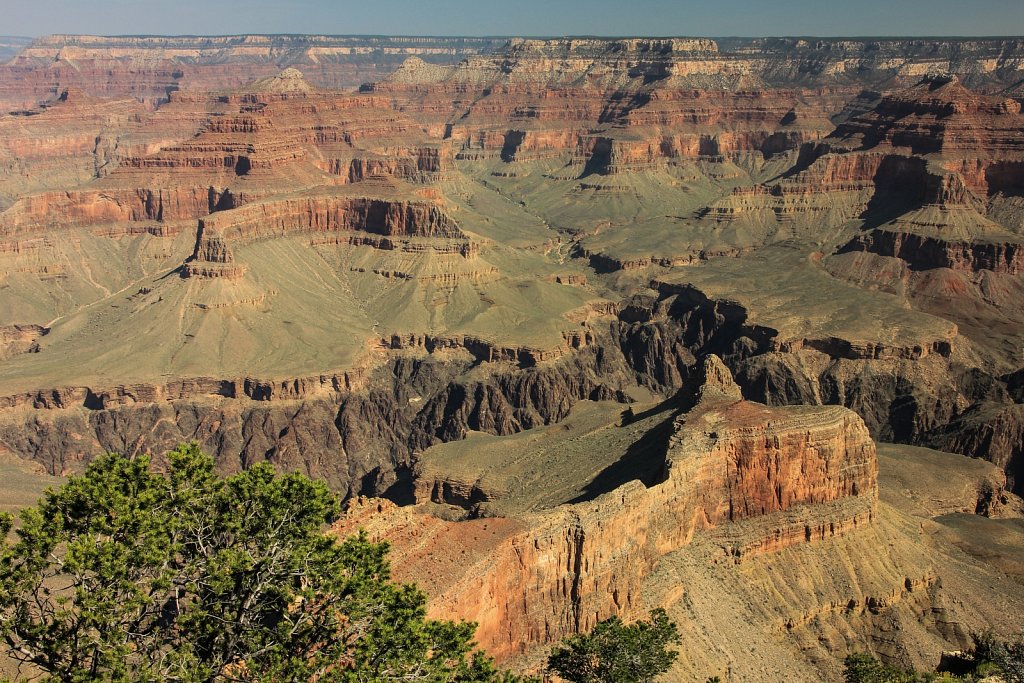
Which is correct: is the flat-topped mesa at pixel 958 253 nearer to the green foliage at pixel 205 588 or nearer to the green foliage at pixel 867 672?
the green foliage at pixel 867 672

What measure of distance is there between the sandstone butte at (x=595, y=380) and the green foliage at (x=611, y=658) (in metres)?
4.92

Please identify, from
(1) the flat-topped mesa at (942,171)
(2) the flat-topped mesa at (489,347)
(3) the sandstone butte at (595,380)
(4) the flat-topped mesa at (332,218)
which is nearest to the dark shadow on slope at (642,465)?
(3) the sandstone butte at (595,380)

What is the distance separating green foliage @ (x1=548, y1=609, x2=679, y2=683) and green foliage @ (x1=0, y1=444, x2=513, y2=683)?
8.86 meters

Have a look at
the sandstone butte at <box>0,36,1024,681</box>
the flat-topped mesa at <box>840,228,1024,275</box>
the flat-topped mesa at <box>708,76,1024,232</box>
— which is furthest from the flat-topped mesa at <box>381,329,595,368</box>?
the flat-topped mesa at <box>708,76,1024,232</box>

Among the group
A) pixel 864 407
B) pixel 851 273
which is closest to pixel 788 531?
pixel 864 407

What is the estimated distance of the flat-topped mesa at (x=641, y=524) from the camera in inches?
1944

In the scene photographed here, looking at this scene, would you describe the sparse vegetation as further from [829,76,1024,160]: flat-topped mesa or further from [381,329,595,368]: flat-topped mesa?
[829,76,1024,160]: flat-topped mesa

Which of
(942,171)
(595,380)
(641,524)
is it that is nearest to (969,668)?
(641,524)

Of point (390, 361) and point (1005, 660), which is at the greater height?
point (1005, 660)

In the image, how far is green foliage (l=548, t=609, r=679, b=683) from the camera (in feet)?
147

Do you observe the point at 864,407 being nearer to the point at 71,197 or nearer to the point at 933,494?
the point at 933,494

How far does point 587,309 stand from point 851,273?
43.8m

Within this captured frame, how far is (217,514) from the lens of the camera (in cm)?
3575

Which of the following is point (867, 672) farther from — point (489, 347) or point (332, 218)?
point (332, 218)
